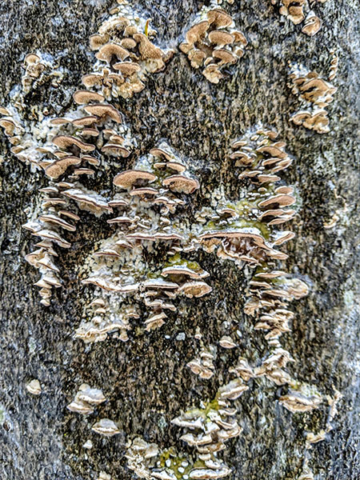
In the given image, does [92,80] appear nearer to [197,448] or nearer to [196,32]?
[196,32]

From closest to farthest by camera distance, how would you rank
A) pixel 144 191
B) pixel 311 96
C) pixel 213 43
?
1. pixel 144 191
2. pixel 213 43
3. pixel 311 96

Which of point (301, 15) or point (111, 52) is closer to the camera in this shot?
point (111, 52)

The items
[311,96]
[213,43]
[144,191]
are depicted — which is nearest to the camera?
[144,191]

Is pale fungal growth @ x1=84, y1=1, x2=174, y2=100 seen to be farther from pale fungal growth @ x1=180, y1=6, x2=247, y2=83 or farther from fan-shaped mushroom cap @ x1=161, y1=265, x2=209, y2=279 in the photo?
fan-shaped mushroom cap @ x1=161, y1=265, x2=209, y2=279

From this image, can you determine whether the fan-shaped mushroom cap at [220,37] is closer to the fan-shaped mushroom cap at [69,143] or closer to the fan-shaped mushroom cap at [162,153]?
the fan-shaped mushroom cap at [162,153]

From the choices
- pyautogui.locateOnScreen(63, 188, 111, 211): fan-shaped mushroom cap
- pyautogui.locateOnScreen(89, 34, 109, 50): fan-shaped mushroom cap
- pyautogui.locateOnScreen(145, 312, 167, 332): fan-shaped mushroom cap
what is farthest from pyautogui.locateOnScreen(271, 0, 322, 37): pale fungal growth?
pyautogui.locateOnScreen(145, 312, 167, 332): fan-shaped mushroom cap

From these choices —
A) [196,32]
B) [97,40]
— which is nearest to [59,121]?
[97,40]

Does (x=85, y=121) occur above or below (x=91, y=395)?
above
